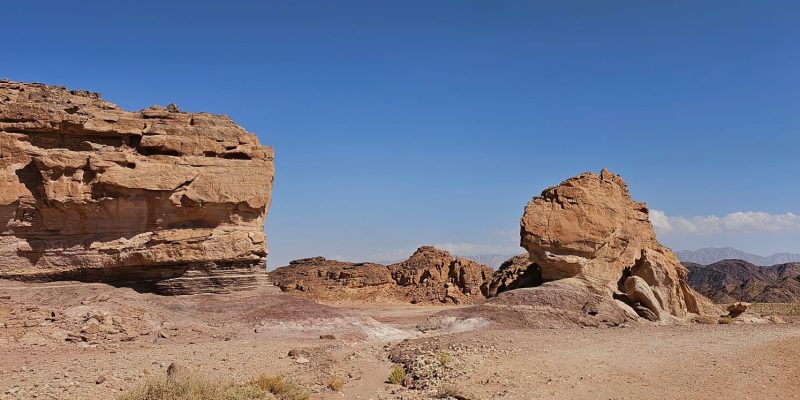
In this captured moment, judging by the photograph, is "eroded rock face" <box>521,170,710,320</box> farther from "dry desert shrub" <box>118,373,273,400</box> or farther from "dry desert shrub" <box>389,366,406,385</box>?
"dry desert shrub" <box>118,373,273,400</box>

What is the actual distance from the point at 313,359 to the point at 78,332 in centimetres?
557

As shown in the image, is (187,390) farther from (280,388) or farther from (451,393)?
(451,393)

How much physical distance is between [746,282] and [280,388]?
63983 mm

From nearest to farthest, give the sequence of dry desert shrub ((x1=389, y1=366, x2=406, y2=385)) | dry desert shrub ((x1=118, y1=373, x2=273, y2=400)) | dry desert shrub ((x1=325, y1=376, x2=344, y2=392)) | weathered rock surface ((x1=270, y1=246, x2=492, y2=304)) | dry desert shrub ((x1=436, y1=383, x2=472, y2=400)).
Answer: dry desert shrub ((x1=118, y1=373, x2=273, y2=400)) < dry desert shrub ((x1=436, y1=383, x2=472, y2=400)) < dry desert shrub ((x1=325, y1=376, x2=344, y2=392)) < dry desert shrub ((x1=389, y1=366, x2=406, y2=385)) < weathered rock surface ((x1=270, y1=246, x2=492, y2=304))

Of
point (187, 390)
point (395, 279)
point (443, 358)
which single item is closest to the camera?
point (187, 390)

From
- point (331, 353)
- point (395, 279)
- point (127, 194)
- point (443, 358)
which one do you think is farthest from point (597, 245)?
point (395, 279)

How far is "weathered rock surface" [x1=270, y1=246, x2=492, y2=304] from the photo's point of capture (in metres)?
36.4

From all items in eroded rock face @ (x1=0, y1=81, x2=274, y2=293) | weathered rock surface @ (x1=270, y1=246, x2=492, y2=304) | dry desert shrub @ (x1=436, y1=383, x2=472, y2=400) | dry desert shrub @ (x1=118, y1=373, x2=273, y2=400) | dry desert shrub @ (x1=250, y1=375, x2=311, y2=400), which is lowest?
dry desert shrub @ (x1=436, y1=383, x2=472, y2=400)

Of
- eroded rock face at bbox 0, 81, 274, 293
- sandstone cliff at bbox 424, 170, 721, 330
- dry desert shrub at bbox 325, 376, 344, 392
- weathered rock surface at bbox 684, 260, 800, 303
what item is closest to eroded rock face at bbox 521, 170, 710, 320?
sandstone cliff at bbox 424, 170, 721, 330

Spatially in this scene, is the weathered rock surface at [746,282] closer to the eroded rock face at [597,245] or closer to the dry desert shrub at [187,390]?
the eroded rock face at [597,245]

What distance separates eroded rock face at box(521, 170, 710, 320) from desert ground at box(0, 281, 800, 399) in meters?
3.74

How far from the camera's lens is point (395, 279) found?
133 ft

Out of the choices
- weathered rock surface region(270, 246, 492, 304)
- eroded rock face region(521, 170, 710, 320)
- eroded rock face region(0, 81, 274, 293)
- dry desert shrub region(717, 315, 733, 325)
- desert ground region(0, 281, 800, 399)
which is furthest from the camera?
weathered rock surface region(270, 246, 492, 304)

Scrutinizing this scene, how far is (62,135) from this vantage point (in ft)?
49.9
